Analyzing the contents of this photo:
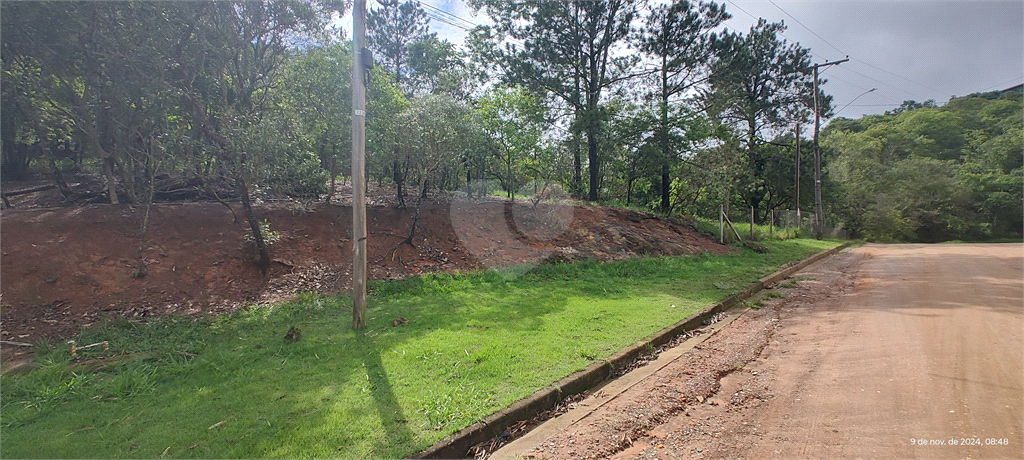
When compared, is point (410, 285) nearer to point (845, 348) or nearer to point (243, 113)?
point (243, 113)

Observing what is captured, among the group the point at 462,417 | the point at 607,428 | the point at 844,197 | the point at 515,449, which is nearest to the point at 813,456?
the point at 607,428

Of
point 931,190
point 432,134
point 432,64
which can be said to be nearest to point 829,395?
point 432,134

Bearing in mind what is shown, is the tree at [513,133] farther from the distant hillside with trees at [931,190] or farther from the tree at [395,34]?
the distant hillside with trees at [931,190]

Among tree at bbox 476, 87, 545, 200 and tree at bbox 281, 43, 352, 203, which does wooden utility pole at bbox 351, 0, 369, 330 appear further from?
tree at bbox 476, 87, 545, 200

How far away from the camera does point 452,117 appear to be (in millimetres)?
9797

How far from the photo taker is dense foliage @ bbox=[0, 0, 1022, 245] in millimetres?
6809

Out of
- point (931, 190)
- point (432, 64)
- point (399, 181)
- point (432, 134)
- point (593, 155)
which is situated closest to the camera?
point (432, 134)

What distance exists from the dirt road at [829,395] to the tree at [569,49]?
466 inches

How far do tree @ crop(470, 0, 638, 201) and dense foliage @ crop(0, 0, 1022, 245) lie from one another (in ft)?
0.26

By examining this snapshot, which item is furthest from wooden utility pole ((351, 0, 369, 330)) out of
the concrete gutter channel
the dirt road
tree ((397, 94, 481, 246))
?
tree ((397, 94, 481, 246))

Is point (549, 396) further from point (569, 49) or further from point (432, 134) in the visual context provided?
point (569, 49)

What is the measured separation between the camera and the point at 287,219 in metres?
9.33

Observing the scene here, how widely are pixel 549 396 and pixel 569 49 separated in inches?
638

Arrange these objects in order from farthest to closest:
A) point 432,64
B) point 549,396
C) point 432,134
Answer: point 432,64, point 432,134, point 549,396
